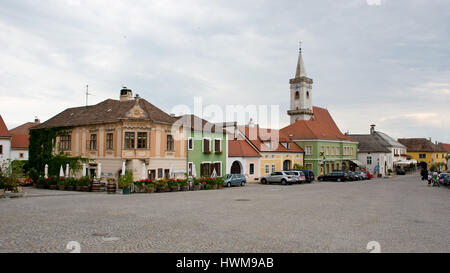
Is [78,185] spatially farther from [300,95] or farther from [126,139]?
[300,95]

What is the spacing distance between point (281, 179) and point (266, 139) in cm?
995

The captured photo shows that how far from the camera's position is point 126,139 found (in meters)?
32.8

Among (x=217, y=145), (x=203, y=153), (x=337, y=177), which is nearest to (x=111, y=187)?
(x=203, y=153)

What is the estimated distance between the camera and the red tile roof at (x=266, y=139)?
4866 centimetres

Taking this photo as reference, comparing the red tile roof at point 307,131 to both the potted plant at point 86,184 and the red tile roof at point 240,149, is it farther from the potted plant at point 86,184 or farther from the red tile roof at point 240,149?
the potted plant at point 86,184

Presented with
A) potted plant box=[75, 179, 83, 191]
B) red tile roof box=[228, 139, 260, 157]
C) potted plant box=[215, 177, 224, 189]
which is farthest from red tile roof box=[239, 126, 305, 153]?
potted plant box=[75, 179, 83, 191]

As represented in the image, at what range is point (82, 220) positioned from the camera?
13805mm

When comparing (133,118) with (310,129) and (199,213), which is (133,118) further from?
(310,129)

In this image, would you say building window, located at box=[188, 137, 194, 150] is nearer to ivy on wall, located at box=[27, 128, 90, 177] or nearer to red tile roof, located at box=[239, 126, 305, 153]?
ivy on wall, located at box=[27, 128, 90, 177]

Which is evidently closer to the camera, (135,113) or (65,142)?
(135,113)

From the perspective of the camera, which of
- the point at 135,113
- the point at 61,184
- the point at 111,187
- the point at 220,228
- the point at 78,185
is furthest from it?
the point at 135,113

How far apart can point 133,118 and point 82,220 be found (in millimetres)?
19710

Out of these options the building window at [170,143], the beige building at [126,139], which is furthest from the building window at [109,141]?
the building window at [170,143]
